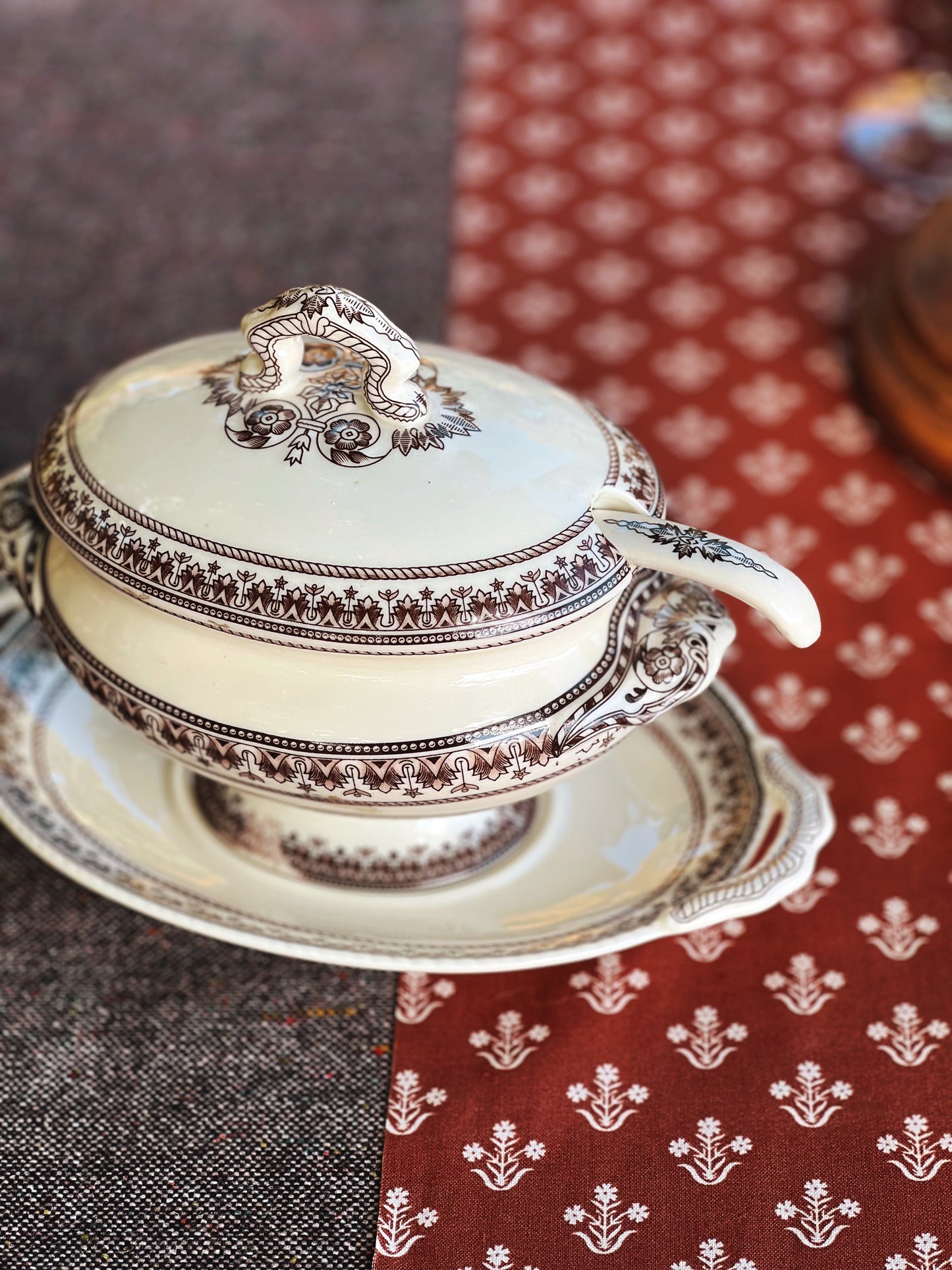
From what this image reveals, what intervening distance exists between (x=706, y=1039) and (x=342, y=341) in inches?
16.7

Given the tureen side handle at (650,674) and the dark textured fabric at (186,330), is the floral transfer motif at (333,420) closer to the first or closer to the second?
the tureen side handle at (650,674)

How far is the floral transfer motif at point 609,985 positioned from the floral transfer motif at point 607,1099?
0.04m

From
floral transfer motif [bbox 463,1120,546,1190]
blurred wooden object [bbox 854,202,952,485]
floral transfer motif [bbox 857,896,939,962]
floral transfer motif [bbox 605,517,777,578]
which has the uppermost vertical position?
floral transfer motif [bbox 605,517,777,578]

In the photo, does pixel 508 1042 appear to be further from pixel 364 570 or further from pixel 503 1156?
pixel 364 570

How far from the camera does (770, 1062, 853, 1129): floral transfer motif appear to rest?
0.71 m

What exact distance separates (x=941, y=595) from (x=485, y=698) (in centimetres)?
56

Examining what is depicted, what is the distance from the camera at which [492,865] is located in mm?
823

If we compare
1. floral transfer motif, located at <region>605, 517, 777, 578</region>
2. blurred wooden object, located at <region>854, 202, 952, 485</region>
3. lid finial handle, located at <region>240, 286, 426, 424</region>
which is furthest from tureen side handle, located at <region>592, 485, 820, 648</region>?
blurred wooden object, located at <region>854, 202, 952, 485</region>

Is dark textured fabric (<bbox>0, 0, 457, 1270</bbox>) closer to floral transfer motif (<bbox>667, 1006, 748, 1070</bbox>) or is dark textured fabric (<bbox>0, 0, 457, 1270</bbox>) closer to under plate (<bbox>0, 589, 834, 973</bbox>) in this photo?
under plate (<bbox>0, 589, 834, 973</bbox>)

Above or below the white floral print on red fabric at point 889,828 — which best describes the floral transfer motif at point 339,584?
above

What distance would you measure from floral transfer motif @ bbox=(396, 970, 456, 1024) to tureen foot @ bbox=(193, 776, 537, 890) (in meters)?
0.05

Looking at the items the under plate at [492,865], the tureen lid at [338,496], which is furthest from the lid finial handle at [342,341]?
the under plate at [492,865]

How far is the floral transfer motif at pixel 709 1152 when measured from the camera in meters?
0.68

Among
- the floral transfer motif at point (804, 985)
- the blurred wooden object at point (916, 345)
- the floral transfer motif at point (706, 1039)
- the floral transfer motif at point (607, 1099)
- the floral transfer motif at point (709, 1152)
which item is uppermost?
the blurred wooden object at point (916, 345)
